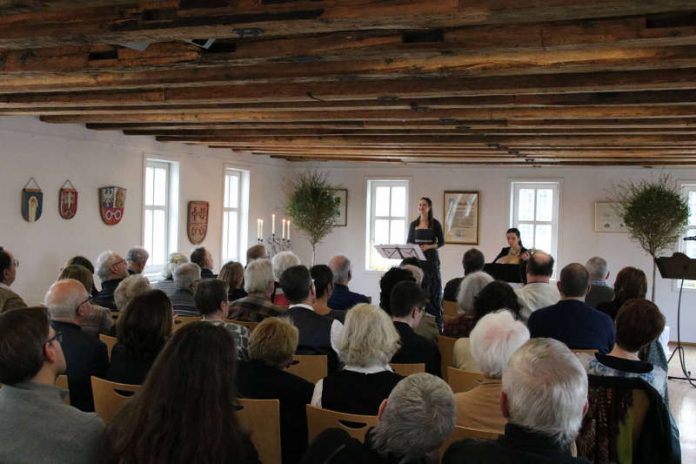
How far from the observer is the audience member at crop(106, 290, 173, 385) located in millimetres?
3168

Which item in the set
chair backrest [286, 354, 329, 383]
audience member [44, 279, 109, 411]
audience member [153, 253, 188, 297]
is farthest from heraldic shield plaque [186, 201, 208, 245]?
chair backrest [286, 354, 329, 383]

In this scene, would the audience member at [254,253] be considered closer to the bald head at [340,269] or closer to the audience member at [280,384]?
the bald head at [340,269]

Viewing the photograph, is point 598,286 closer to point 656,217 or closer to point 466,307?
point 466,307

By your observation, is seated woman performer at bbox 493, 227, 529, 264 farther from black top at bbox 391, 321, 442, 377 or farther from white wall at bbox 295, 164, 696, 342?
black top at bbox 391, 321, 442, 377

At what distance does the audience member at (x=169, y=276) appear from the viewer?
226 inches

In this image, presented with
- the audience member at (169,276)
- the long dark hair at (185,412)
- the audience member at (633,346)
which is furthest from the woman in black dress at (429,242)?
the long dark hair at (185,412)

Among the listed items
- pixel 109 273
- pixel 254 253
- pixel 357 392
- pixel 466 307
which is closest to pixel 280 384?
pixel 357 392

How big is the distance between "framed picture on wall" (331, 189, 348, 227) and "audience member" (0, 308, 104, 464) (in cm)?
1017

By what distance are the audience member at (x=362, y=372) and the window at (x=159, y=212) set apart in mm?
6450

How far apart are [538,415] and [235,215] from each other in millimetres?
9468

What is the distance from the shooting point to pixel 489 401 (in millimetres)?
2717

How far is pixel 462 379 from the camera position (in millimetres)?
3482

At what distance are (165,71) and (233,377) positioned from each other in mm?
3231

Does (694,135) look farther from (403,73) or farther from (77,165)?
(77,165)
